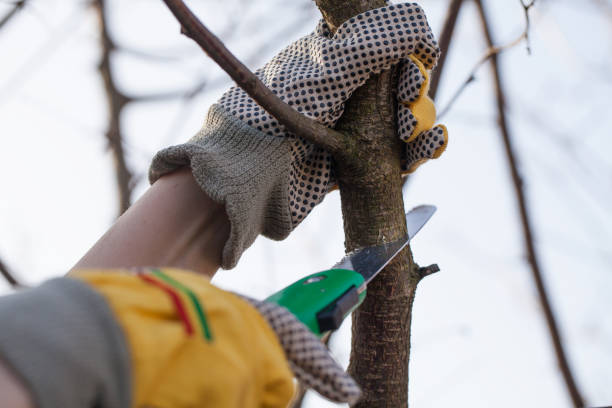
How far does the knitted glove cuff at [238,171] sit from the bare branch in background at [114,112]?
26.6 inches

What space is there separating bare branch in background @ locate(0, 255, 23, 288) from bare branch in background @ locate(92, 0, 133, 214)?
40 cm

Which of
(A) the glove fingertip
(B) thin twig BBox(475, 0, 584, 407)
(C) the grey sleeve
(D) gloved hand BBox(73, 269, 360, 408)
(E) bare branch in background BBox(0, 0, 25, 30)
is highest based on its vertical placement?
(E) bare branch in background BBox(0, 0, 25, 30)

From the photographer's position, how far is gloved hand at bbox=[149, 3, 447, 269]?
3.14ft

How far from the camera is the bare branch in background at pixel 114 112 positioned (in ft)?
5.56

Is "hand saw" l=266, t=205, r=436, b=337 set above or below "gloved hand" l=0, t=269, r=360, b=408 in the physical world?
below

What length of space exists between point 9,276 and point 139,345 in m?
0.99

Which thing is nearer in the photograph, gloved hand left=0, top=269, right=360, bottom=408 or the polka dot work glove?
gloved hand left=0, top=269, right=360, bottom=408

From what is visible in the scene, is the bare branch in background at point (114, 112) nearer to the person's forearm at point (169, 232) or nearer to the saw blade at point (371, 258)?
the person's forearm at point (169, 232)

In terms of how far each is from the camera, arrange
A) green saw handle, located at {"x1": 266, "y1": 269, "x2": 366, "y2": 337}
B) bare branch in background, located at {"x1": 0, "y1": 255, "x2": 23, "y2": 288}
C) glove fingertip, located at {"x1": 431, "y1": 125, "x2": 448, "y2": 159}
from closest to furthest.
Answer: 1. green saw handle, located at {"x1": 266, "y1": 269, "x2": 366, "y2": 337}
2. glove fingertip, located at {"x1": 431, "y1": 125, "x2": 448, "y2": 159}
3. bare branch in background, located at {"x1": 0, "y1": 255, "x2": 23, "y2": 288}

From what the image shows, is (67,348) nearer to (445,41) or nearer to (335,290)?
(335,290)

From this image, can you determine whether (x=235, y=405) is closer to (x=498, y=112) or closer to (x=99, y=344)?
(x=99, y=344)

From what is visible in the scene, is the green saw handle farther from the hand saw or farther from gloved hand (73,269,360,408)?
gloved hand (73,269,360,408)

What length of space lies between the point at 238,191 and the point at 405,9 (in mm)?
447

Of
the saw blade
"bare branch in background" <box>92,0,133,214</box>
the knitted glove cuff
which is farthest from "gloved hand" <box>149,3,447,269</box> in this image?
"bare branch in background" <box>92,0,133,214</box>
